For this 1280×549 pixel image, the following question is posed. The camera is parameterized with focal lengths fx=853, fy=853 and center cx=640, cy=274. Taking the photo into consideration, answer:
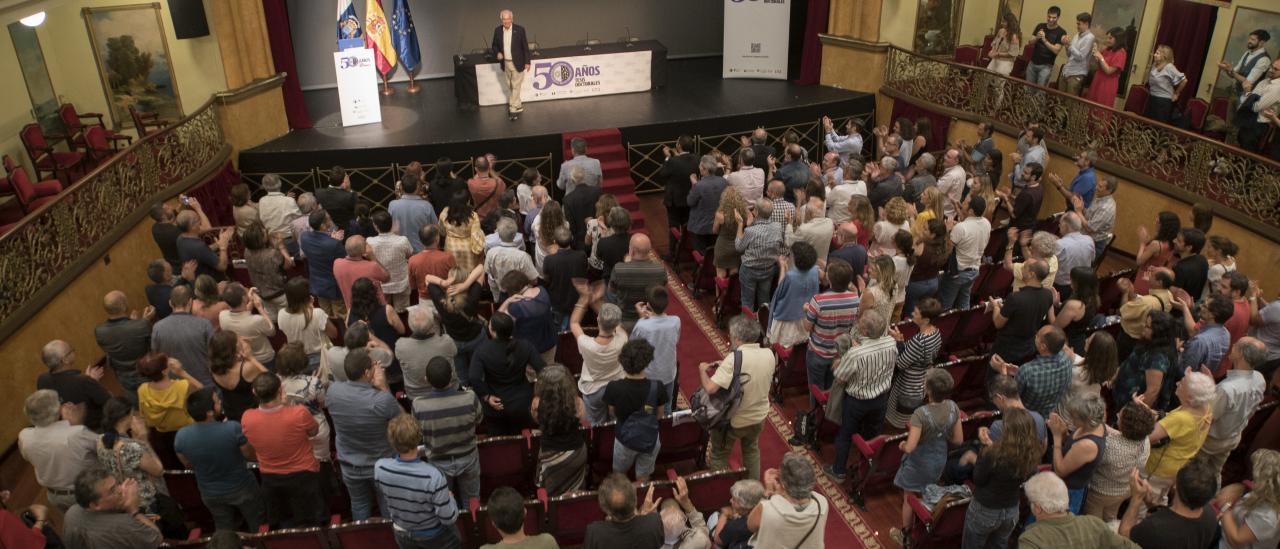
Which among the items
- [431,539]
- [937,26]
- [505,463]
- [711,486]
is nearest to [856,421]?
[711,486]

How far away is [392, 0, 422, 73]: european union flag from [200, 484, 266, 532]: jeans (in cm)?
931

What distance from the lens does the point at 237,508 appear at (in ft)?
15.7

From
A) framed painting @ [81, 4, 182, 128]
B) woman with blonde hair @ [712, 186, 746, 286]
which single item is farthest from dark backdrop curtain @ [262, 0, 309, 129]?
woman with blonde hair @ [712, 186, 746, 286]

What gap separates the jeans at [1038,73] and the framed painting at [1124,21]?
69.9 inches

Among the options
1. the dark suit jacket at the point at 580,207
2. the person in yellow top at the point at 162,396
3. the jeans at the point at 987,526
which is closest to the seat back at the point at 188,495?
the person in yellow top at the point at 162,396

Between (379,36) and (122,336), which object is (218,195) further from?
(122,336)

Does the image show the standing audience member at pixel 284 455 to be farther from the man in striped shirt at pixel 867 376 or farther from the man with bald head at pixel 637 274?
the man in striped shirt at pixel 867 376

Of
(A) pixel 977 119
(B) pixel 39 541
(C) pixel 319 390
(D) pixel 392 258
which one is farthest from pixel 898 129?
(B) pixel 39 541

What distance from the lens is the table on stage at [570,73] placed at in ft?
38.9

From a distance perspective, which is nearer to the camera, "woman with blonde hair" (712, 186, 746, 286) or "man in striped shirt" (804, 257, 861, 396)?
"man in striped shirt" (804, 257, 861, 396)

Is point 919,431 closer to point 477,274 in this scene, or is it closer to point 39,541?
point 477,274

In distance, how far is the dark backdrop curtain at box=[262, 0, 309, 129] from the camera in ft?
34.0

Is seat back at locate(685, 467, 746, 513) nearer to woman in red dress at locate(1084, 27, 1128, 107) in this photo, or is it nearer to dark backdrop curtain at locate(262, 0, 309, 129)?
woman in red dress at locate(1084, 27, 1128, 107)

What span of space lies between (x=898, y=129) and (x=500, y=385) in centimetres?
628
